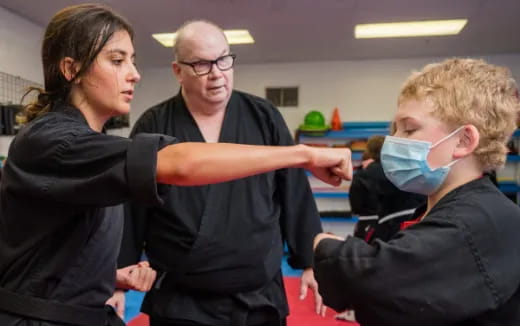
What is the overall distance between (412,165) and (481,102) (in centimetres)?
24

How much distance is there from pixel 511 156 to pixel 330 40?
132 inches

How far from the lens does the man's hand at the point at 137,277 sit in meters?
1.35

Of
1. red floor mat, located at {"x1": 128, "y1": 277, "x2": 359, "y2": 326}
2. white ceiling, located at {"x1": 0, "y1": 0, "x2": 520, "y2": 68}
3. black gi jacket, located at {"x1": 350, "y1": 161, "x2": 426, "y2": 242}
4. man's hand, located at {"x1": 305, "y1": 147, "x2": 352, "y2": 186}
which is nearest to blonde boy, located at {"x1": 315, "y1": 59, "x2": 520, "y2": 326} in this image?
man's hand, located at {"x1": 305, "y1": 147, "x2": 352, "y2": 186}

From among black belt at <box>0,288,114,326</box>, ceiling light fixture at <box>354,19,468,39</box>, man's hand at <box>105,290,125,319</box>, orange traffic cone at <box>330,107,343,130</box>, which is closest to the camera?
black belt at <box>0,288,114,326</box>

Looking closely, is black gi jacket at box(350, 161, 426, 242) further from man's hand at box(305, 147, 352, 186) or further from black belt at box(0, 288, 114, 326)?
black belt at box(0, 288, 114, 326)

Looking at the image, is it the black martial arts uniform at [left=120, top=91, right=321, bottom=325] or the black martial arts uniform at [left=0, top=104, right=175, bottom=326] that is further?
the black martial arts uniform at [left=120, top=91, right=321, bottom=325]

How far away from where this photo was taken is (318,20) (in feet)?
15.6

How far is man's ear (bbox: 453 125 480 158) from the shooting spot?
3.43ft

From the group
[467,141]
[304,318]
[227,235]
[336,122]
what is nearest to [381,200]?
[304,318]

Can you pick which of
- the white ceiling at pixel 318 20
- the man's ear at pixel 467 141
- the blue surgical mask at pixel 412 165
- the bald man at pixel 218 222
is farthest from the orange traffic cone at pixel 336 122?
the man's ear at pixel 467 141

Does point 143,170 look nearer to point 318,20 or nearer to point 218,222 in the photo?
point 218,222

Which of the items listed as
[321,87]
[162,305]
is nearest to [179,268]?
[162,305]

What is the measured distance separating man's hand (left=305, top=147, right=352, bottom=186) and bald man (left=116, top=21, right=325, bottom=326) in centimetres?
51

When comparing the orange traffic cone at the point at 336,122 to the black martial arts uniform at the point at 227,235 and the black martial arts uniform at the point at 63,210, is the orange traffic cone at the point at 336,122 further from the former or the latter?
the black martial arts uniform at the point at 63,210
